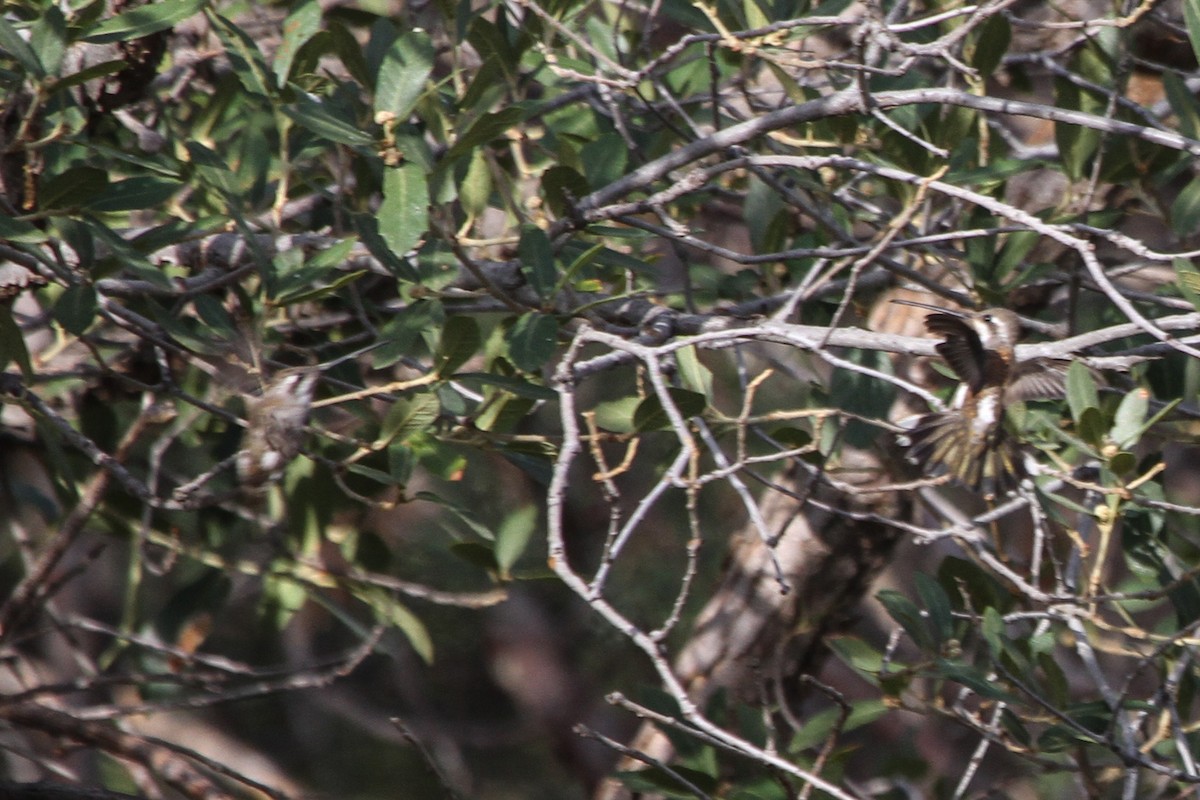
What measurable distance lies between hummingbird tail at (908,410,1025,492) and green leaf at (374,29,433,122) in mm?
809

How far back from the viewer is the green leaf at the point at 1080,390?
4.83ft

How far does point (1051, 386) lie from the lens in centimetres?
184

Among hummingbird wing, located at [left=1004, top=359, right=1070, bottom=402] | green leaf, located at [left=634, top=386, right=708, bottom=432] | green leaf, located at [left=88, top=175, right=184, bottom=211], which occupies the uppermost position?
green leaf, located at [left=88, top=175, right=184, bottom=211]

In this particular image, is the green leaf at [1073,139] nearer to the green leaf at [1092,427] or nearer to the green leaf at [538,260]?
the green leaf at [1092,427]

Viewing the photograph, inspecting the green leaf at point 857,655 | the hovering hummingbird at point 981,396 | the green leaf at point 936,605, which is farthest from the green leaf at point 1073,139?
the green leaf at point 857,655

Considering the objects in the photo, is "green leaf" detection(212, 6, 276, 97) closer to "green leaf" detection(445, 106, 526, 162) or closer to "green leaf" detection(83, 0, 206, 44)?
"green leaf" detection(83, 0, 206, 44)

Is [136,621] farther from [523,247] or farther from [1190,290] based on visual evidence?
[1190,290]

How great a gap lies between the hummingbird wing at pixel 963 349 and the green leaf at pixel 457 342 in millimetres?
566

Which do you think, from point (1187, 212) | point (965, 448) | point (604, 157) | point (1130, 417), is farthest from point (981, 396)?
point (604, 157)

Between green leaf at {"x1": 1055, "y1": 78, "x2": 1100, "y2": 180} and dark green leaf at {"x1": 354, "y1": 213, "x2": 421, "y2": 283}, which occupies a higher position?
dark green leaf at {"x1": 354, "y1": 213, "x2": 421, "y2": 283}

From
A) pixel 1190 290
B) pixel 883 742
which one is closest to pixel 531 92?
pixel 1190 290

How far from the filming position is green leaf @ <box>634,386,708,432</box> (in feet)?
5.04

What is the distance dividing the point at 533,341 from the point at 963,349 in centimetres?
54

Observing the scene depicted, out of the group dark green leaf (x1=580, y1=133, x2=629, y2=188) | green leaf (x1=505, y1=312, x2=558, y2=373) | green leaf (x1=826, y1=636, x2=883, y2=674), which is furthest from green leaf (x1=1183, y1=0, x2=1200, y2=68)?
green leaf (x1=826, y1=636, x2=883, y2=674)
